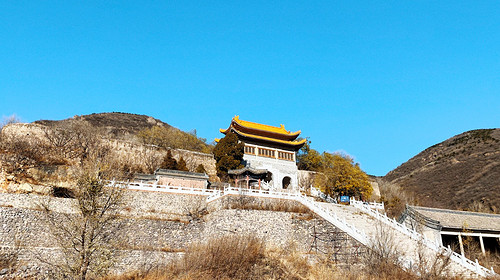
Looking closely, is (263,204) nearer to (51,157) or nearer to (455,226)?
(455,226)

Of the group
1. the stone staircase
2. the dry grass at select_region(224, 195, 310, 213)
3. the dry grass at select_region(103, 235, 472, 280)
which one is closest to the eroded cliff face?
the dry grass at select_region(103, 235, 472, 280)

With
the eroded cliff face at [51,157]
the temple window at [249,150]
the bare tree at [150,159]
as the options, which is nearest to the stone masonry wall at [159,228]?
the eroded cliff face at [51,157]

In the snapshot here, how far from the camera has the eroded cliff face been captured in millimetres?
19891

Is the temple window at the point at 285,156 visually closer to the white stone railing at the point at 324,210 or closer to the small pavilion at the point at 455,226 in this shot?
the white stone railing at the point at 324,210

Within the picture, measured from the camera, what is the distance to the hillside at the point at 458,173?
42.5 meters

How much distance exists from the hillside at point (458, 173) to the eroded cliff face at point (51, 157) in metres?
29.5

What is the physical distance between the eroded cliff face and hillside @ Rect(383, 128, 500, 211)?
29.5 meters

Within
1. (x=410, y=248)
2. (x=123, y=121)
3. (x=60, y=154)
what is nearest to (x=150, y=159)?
(x=60, y=154)

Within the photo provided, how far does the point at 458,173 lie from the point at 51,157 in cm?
5498

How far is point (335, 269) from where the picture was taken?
1688 centimetres

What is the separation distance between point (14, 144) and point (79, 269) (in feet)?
54.1

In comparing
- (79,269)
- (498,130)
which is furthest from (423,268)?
(498,130)

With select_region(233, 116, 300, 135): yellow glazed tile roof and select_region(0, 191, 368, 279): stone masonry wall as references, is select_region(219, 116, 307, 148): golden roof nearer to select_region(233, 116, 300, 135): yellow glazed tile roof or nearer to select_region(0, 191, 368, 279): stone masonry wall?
select_region(233, 116, 300, 135): yellow glazed tile roof

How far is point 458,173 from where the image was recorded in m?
53.2
